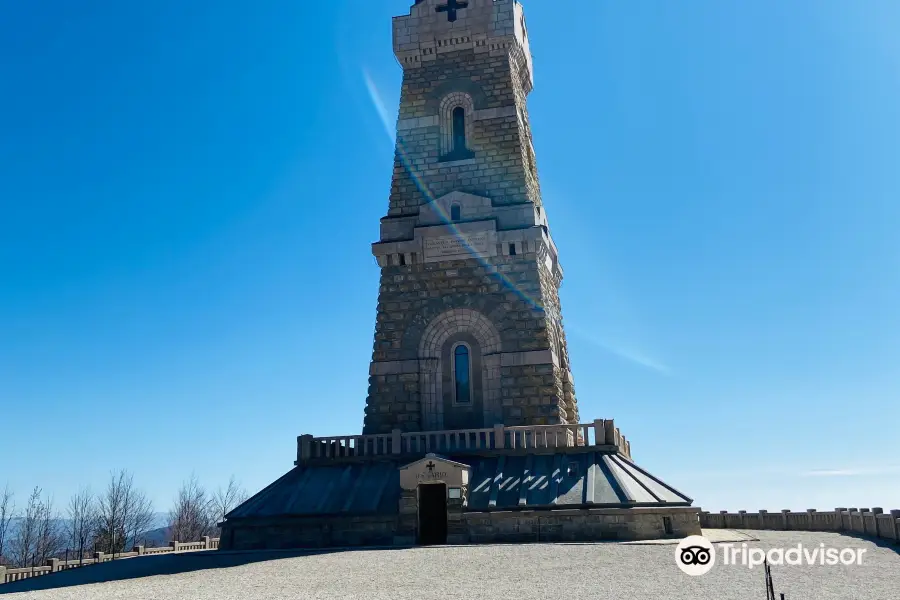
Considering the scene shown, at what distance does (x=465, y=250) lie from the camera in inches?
1220

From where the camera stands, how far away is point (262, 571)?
1850 cm

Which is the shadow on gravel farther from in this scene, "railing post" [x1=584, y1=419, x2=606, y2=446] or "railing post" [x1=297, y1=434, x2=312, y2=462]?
"railing post" [x1=584, y1=419, x2=606, y2=446]

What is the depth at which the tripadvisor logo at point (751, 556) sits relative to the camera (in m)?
17.5

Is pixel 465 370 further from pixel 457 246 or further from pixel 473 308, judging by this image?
pixel 457 246

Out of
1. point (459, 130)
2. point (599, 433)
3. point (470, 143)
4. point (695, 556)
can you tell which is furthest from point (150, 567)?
point (459, 130)

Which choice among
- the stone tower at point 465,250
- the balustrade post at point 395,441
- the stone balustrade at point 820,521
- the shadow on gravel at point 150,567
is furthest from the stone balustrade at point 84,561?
the stone balustrade at point 820,521

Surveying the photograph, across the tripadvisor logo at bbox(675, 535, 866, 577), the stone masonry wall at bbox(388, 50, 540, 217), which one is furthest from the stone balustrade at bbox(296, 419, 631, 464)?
the stone masonry wall at bbox(388, 50, 540, 217)

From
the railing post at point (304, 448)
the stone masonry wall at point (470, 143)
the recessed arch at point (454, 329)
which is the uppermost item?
the stone masonry wall at point (470, 143)

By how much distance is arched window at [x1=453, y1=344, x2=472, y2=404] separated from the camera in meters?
→ 29.9

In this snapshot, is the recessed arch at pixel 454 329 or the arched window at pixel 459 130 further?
the arched window at pixel 459 130

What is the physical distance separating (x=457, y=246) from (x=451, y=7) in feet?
34.8

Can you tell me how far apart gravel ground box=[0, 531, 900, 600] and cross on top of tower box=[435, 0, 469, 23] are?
72.3 ft

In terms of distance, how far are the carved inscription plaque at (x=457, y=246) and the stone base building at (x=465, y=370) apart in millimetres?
54

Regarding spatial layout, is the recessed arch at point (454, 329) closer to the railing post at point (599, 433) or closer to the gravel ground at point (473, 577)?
the railing post at point (599, 433)
